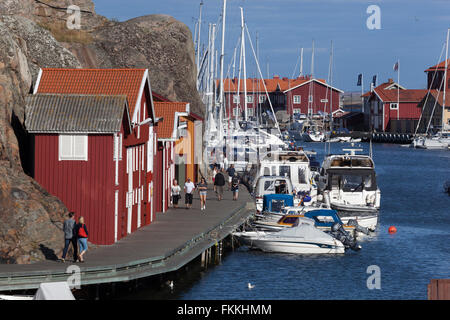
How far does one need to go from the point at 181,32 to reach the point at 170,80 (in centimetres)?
Answer: 971

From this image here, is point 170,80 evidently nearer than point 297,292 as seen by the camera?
No

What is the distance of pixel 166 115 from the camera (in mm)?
46438

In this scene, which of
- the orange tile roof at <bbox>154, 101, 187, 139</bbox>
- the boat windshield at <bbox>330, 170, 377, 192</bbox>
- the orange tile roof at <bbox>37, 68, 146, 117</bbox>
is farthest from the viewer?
the boat windshield at <bbox>330, 170, 377, 192</bbox>

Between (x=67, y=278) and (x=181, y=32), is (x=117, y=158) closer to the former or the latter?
(x=67, y=278)

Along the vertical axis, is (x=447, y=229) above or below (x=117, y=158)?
below

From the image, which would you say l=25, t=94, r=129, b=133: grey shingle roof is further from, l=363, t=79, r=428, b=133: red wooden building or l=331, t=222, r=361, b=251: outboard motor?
l=363, t=79, r=428, b=133: red wooden building

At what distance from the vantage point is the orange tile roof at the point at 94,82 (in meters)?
36.2

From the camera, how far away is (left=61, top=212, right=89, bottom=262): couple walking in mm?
27625

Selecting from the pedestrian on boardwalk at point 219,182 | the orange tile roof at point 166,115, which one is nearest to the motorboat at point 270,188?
the pedestrian on boardwalk at point 219,182

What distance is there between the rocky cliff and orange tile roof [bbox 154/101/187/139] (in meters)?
5.37

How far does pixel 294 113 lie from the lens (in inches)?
7618

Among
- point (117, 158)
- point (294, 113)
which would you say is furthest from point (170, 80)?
point (294, 113)

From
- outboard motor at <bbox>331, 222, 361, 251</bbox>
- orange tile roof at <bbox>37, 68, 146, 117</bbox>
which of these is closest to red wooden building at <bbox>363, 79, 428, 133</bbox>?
outboard motor at <bbox>331, 222, 361, 251</bbox>
